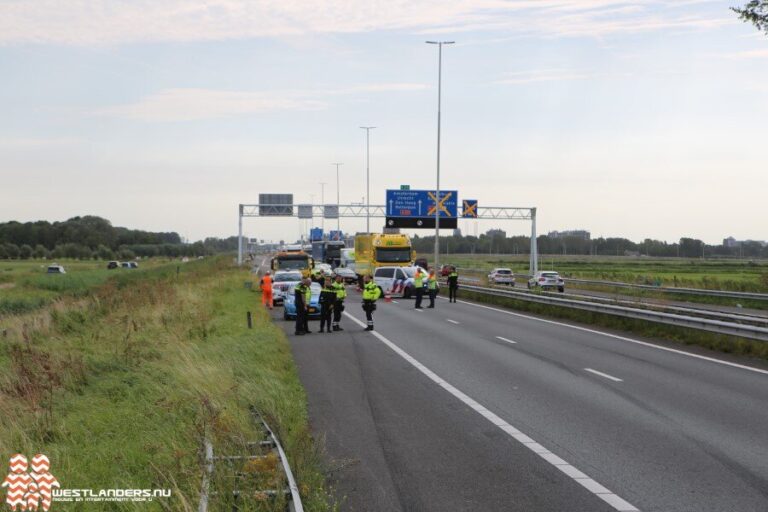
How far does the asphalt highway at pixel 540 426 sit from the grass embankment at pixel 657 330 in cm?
72

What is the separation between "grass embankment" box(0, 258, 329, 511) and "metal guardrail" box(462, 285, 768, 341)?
370 inches

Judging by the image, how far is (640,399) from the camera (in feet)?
39.9

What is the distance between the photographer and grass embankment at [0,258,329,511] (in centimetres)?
735

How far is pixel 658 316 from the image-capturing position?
22.2m

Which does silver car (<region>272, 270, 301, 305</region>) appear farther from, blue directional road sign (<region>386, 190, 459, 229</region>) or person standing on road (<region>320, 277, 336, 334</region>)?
blue directional road sign (<region>386, 190, 459, 229</region>)

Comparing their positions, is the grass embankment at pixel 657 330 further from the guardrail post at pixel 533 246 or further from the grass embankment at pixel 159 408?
the guardrail post at pixel 533 246

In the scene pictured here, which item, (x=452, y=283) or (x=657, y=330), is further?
(x=452, y=283)

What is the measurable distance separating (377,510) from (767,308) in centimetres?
3505

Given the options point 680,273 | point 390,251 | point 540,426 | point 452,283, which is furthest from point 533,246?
point 540,426

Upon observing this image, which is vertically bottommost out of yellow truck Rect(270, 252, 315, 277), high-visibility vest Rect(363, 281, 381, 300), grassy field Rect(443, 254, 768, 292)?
grassy field Rect(443, 254, 768, 292)

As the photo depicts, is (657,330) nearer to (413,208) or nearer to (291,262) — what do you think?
(291,262)

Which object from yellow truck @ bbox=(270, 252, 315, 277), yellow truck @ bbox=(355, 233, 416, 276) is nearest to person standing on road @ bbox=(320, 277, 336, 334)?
yellow truck @ bbox=(270, 252, 315, 277)

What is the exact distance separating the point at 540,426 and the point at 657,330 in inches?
525

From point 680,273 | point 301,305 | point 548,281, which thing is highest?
point 301,305
